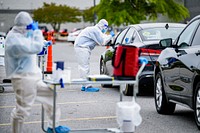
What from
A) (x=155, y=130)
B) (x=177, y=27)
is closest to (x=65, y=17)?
(x=177, y=27)

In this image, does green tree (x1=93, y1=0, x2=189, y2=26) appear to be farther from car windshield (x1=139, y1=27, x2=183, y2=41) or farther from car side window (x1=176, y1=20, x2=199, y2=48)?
car side window (x1=176, y1=20, x2=199, y2=48)

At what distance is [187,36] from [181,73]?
0.79m

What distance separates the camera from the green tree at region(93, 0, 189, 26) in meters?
38.5

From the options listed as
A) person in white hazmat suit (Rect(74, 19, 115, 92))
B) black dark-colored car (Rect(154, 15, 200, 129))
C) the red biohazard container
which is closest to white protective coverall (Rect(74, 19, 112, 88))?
person in white hazmat suit (Rect(74, 19, 115, 92))

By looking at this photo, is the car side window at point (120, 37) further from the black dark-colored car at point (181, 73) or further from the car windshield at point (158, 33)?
the black dark-colored car at point (181, 73)

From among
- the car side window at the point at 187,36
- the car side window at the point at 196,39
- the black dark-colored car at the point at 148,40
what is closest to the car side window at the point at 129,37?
the black dark-colored car at the point at 148,40

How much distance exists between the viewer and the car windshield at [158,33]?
1328 cm

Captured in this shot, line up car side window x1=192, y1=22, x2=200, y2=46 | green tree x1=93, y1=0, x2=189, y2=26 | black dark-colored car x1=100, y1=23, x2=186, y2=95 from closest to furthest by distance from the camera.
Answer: car side window x1=192, y1=22, x2=200, y2=46
black dark-colored car x1=100, y1=23, x2=186, y2=95
green tree x1=93, y1=0, x2=189, y2=26

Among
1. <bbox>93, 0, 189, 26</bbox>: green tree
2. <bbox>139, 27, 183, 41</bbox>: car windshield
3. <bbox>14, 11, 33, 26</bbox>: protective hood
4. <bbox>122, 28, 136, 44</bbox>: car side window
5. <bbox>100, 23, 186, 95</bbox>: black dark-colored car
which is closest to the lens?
<bbox>14, 11, 33, 26</bbox>: protective hood

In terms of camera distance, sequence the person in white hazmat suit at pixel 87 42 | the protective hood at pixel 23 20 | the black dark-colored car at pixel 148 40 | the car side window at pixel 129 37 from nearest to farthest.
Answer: the protective hood at pixel 23 20, the black dark-colored car at pixel 148 40, the car side window at pixel 129 37, the person in white hazmat suit at pixel 87 42

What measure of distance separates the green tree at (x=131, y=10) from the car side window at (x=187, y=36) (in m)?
28.0

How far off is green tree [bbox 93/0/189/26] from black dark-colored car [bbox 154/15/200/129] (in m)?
27.6

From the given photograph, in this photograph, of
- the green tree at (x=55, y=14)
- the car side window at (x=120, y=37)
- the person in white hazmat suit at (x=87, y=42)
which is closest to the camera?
the person in white hazmat suit at (x=87, y=42)

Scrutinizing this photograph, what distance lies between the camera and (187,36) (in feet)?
32.8
